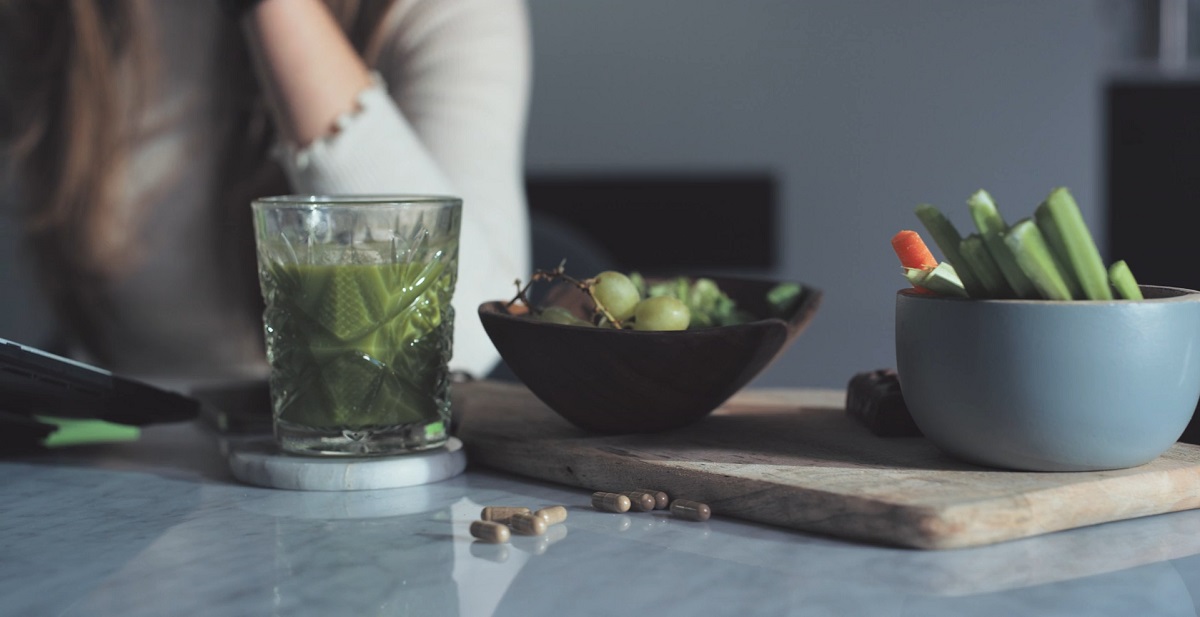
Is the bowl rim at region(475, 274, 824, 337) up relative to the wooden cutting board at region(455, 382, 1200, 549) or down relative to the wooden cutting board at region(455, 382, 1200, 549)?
up

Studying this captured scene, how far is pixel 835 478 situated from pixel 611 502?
0.51ft

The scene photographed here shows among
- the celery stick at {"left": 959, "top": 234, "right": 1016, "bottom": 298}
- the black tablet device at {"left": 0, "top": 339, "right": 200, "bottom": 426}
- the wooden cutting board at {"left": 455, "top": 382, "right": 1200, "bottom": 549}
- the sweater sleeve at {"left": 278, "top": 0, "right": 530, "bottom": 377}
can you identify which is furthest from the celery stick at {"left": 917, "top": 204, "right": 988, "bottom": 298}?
the sweater sleeve at {"left": 278, "top": 0, "right": 530, "bottom": 377}

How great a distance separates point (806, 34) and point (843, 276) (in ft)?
3.42

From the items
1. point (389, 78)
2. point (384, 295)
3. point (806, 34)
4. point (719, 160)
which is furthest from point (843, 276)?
point (384, 295)

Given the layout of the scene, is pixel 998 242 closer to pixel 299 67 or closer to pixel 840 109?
pixel 299 67

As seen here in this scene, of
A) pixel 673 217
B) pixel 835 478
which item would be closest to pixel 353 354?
pixel 835 478

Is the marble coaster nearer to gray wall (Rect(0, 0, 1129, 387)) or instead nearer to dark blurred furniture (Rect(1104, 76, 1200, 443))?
gray wall (Rect(0, 0, 1129, 387))

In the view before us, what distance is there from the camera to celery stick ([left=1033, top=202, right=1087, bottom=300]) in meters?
0.73

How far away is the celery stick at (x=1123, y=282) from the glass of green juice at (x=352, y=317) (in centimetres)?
49

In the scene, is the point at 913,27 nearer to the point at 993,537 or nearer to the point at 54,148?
the point at 54,148

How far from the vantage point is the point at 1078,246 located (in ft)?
2.38

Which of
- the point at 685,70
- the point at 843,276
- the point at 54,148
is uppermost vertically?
the point at 685,70

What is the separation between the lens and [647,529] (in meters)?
0.75

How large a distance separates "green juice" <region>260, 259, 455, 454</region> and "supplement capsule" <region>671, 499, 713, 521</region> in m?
0.24
